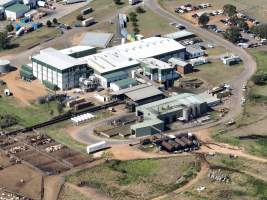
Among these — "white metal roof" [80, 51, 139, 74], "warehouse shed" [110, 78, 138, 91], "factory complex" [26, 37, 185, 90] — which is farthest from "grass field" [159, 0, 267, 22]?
"warehouse shed" [110, 78, 138, 91]

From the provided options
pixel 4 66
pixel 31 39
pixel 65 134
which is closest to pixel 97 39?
pixel 31 39

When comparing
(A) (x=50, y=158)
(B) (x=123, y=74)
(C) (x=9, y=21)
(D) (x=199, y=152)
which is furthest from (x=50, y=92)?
(C) (x=9, y=21)

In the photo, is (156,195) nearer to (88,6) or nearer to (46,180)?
(46,180)

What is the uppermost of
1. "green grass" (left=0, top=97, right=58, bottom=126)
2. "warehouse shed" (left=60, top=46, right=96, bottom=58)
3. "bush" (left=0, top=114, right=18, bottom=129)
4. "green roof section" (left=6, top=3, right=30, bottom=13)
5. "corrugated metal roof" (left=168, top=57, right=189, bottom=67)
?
"warehouse shed" (left=60, top=46, right=96, bottom=58)

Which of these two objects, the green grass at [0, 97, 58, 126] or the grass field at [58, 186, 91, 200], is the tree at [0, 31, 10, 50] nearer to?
the green grass at [0, 97, 58, 126]

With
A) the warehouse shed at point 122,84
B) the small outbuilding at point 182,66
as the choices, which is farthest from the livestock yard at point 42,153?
the small outbuilding at point 182,66

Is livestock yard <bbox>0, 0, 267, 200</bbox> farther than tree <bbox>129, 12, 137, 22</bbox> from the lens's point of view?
No

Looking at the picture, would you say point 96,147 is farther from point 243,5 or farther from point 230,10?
point 243,5
